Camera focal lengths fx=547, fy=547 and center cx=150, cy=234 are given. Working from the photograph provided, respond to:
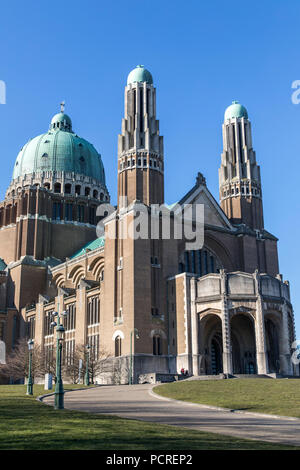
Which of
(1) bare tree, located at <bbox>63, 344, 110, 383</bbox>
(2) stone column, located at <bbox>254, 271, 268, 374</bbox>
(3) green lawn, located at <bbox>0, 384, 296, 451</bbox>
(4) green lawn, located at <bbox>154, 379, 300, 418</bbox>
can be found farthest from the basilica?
Result: (3) green lawn, located at <bbox>0, 384, 296, 451</bbox>

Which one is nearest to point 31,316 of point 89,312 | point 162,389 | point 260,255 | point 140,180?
point 89,312

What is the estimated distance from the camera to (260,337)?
2206 inches

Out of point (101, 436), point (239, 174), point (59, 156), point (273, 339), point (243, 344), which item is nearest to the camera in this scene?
point (101, 436)

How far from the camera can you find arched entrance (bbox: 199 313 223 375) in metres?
58.6

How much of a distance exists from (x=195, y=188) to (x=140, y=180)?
8851mm

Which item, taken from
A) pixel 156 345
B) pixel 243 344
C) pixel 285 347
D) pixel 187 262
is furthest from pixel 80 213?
pixel 285 347

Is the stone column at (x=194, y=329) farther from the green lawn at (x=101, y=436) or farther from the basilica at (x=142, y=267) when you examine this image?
the green lawn at (x=101, y=436)

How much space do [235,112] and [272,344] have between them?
1362 inches

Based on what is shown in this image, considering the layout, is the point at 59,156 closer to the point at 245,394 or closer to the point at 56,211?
the point at 56,211

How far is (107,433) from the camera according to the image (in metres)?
15.4

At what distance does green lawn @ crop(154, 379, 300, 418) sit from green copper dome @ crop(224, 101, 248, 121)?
153ft

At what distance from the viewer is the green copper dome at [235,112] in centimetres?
7856

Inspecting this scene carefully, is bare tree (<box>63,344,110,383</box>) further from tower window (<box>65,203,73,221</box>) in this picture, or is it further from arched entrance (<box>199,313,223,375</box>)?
tower window (<box>65,203,73,221</box>)

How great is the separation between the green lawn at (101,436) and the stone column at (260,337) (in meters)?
38.5
